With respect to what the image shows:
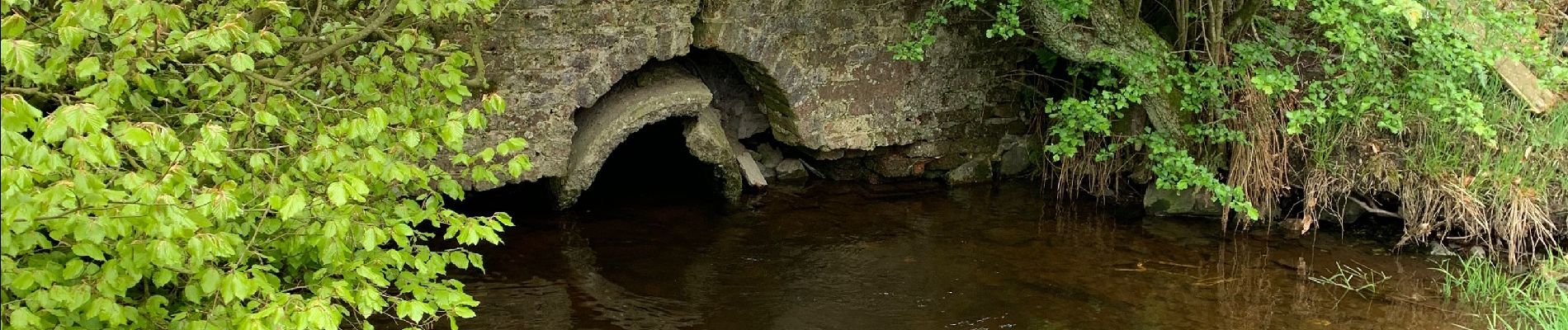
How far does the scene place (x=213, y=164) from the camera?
4012mm

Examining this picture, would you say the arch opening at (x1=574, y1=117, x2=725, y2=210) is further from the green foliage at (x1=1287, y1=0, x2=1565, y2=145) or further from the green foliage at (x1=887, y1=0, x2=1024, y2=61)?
the green foliage at (x1=1287, y1=0, x2=1565, y2=145)

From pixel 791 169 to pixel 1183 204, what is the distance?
2611mm

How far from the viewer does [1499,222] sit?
23.8ft

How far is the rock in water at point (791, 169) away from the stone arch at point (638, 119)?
1051mm

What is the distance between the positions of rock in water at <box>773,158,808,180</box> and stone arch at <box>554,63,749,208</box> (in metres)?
1.05

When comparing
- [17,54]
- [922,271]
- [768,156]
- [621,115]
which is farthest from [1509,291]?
[17,54]

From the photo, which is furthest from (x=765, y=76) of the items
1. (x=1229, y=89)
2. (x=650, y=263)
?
(x=1229, y=89)

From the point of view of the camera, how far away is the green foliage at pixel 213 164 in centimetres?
327

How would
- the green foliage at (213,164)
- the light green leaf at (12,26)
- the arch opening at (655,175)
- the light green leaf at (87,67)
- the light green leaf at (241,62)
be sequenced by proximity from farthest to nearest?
the arch opening at (655,175) → the light green leaf at (241,62) → the light green leaf at (87,67) → the green foliage at (213,164) → the light green leaf at (12,26)

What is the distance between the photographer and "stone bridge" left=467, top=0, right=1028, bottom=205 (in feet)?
24.2

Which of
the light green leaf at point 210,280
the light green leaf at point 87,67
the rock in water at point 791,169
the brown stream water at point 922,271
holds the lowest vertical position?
the brown stream water at point 922,271

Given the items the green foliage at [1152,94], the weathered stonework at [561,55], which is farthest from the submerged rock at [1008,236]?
the weathered stonework at [561,55]

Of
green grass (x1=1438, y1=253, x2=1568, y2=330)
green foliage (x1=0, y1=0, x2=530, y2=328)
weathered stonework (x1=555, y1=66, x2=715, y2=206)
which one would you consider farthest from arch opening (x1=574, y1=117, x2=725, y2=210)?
green grass (x1=1438, y1=253, x2=1568, y2=330)

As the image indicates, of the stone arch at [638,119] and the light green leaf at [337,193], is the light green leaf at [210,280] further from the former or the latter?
the stone arch at [638,119]
